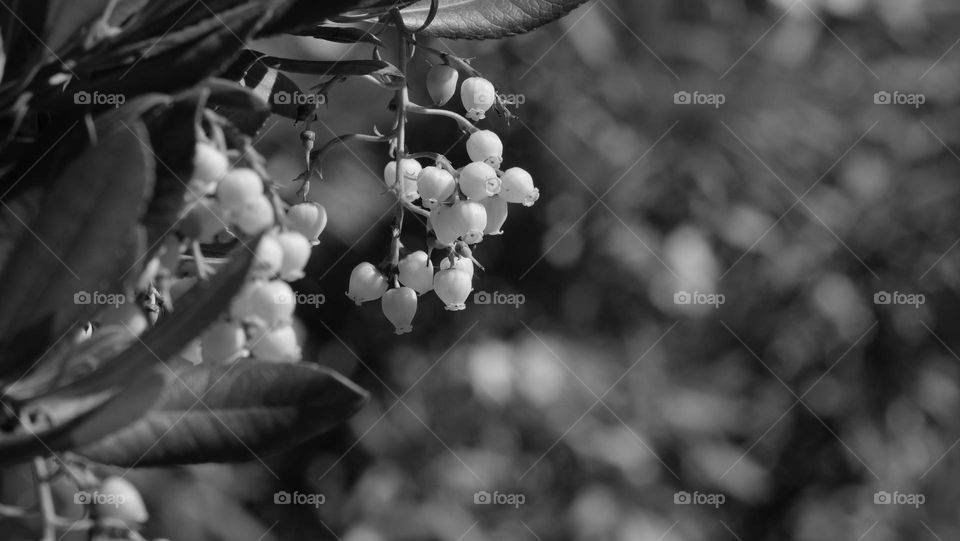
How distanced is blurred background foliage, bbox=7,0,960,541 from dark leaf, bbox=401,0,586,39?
6.06ft

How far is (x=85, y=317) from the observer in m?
0.48

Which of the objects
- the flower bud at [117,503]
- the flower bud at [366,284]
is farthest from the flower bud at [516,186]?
the flower bud at [117,503]

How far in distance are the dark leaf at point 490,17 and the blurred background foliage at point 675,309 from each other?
1.85 meters

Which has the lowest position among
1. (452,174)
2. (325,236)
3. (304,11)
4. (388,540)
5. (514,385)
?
(388,540)

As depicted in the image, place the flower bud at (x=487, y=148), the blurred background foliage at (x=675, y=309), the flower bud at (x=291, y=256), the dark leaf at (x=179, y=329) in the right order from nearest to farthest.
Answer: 1. the dark leaf at (x=179, y=329)
2. the flower bud at (x=291, y=256)
3. the flower bud at (x=487, y=148)
4. the blurred background foliage at (x=675, y=309)

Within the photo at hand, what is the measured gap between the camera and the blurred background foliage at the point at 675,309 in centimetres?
276

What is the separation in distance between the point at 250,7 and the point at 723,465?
2623 mm

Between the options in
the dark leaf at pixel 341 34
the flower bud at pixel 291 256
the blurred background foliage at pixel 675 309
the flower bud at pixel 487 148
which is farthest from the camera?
the blurred background foliage at pixel 675 309

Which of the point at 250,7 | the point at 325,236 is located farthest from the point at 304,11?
the point at 325,236

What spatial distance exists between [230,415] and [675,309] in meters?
2.46

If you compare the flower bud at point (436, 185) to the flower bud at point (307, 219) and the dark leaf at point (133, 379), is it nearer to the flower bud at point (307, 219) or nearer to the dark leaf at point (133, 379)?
the flower bud at point (307, 219)

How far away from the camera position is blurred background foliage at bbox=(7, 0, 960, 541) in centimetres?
276

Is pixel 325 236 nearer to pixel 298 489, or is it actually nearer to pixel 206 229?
pixel 298 489

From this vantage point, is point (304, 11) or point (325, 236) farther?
point (325, 236)
